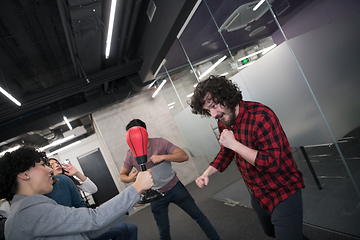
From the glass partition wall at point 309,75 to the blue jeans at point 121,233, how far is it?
183cm

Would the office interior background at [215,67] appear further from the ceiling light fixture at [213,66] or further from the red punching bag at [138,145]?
the red punching bag at [138,145]

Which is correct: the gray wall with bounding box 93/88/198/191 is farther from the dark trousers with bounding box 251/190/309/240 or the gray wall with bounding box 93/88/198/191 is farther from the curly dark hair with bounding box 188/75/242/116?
the dark trousers with bounding box 251/190/309/240

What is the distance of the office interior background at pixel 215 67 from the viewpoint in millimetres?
1801

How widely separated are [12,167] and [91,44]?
309cm

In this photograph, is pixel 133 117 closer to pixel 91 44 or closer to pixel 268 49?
pixel 91 44

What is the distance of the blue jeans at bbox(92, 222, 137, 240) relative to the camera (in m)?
2.10

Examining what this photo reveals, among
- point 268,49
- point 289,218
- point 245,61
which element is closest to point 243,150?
point 289,218

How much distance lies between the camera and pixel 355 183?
6.27 ft

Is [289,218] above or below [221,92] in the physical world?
below

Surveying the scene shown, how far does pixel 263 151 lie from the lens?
4.41ft

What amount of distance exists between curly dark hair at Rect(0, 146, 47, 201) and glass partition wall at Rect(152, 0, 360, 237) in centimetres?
216

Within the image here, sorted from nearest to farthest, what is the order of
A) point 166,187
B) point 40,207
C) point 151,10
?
point 40,207, point 166,187, point 151,10

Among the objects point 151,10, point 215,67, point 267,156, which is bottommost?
point 267,156

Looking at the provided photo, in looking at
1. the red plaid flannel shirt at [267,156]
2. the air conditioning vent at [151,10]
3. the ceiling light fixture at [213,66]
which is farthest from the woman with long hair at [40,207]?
the air conditioning vent at [151,10]
